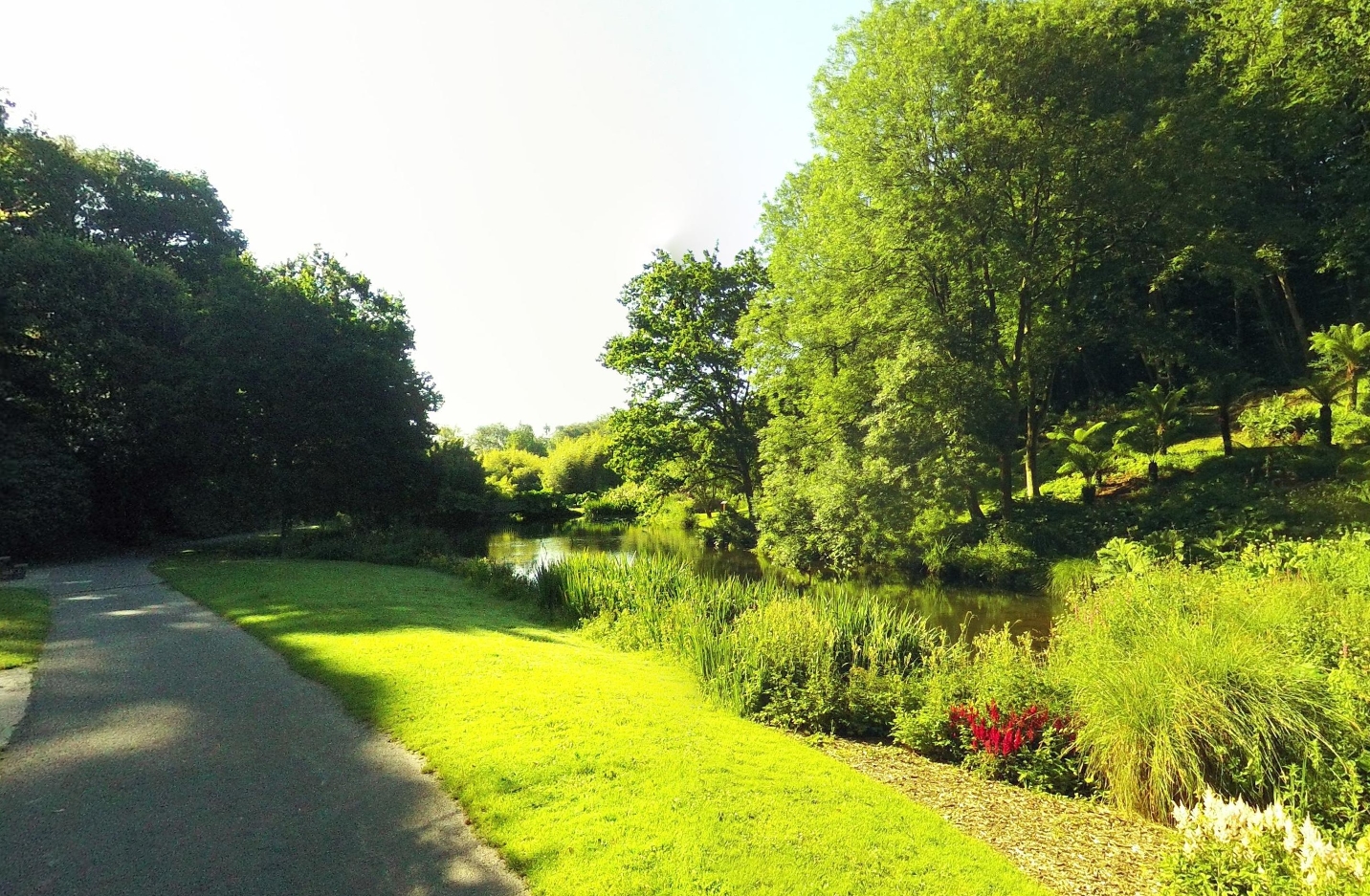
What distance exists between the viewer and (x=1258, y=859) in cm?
355

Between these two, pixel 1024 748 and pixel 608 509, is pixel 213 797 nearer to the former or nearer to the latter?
pixel 1024 748

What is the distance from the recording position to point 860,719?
7.66 m

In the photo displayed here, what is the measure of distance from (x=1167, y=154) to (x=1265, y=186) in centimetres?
1214

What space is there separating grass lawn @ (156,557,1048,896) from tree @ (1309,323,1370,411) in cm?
2254

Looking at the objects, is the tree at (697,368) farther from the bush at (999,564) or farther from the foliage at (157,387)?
the bush at (999,564)

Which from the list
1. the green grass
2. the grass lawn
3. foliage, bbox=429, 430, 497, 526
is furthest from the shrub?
foliage, bbox=429, 430, 497, 526

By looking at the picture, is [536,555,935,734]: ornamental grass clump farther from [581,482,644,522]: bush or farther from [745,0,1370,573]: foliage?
[581,482,644,522]: bush

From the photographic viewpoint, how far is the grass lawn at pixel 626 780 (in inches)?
162

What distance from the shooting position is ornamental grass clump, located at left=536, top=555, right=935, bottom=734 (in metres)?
7.71

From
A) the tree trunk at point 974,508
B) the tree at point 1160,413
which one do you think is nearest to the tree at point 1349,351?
the tree at point 1160,413

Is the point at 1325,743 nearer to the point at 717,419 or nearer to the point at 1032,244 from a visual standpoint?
the point at 1032,244

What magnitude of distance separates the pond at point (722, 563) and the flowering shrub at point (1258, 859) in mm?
8197

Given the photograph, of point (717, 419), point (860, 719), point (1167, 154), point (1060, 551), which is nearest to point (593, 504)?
point (717, 419)

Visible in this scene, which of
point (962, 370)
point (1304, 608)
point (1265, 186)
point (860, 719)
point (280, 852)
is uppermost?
point (1265, 186)
